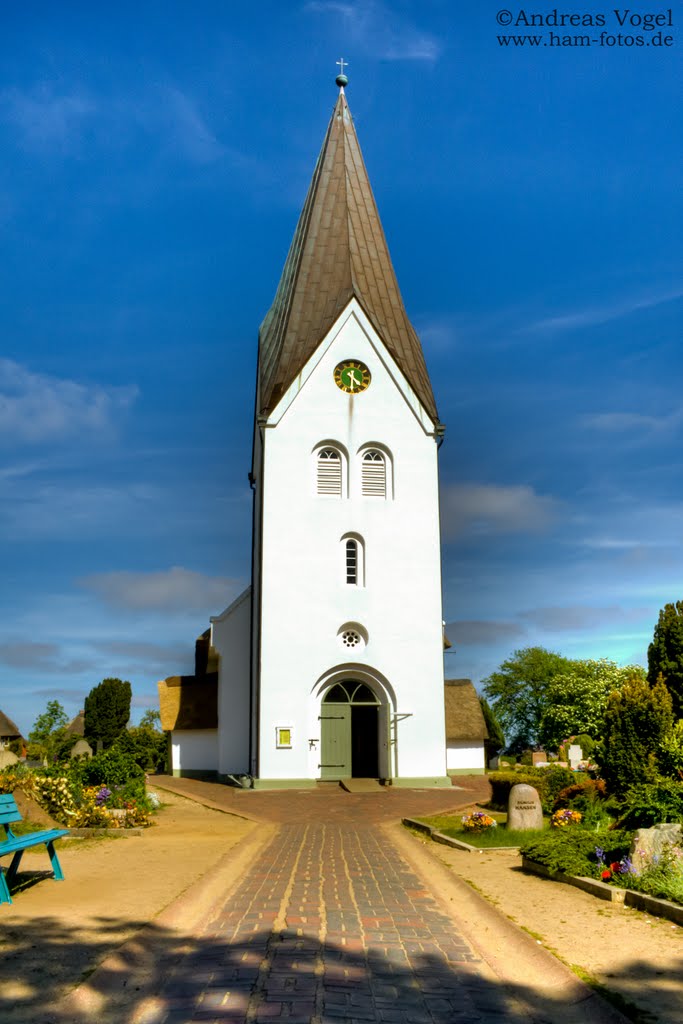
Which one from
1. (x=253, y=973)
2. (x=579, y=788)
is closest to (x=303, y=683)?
(x=579, y=788)

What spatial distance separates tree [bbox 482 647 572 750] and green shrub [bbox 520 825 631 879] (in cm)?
6362

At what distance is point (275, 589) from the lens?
94.6 ft

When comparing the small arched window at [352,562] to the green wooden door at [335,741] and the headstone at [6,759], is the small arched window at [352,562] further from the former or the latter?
the headstone at [6,759]

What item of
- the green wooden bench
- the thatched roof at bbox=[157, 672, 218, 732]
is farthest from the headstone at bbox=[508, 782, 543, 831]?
the thatched roof at bbox=[157, 672, 218, 732]

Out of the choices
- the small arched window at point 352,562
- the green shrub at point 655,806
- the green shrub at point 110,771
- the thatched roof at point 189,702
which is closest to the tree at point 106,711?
the thatched roof at point 189,702

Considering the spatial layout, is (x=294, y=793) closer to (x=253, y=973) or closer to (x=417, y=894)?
(x=417, y=894)

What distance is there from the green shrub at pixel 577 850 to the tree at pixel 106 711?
115 ft

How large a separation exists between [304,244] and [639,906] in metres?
29.1

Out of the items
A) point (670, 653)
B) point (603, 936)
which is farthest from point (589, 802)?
point (603, 936)

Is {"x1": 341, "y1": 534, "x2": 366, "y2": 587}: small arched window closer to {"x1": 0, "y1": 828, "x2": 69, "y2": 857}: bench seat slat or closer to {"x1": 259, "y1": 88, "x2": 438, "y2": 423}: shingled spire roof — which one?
{"x1": 259, "y1": 88, "x2": 438, "y2": 423}: shingled spire roof

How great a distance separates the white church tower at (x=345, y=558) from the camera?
2861 cm

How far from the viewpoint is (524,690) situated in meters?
76.1

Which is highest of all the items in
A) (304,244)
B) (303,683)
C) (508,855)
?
(304,244)

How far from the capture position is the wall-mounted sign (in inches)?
1102
